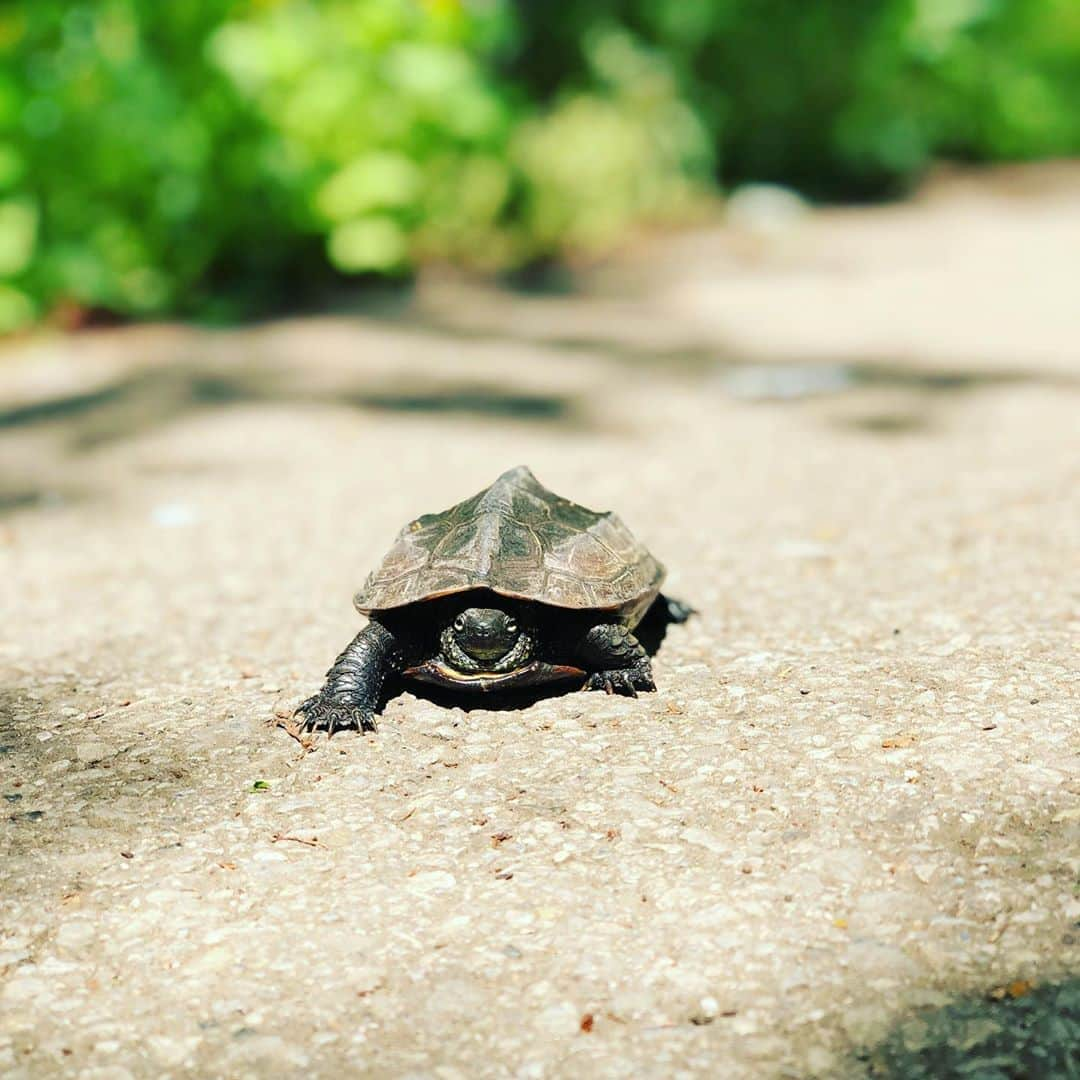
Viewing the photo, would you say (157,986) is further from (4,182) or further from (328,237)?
(328,237)

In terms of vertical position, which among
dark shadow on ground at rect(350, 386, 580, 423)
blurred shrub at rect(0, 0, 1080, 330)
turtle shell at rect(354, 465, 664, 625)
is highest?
blurred shrub at rect(0, 0, 1080, 330)

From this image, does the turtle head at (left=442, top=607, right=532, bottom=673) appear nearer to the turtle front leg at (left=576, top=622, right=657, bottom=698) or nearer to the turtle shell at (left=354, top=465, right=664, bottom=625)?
the turtle shell at (left=354, top=465, right=664, bottom=625)

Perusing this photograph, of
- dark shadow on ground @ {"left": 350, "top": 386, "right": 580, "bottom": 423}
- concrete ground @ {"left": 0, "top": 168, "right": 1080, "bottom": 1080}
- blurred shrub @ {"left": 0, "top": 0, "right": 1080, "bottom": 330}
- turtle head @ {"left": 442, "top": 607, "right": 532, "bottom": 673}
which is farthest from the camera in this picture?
blurred shrub @ {"left": 0, "top": 0, "right": 1080, "bottom": 330}

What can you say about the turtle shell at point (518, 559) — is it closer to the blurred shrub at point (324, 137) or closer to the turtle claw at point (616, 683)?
the turtle claw at point (616, 683)

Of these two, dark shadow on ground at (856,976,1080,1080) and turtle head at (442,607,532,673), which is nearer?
dark shadow on ground at (856,976,1080,1080)

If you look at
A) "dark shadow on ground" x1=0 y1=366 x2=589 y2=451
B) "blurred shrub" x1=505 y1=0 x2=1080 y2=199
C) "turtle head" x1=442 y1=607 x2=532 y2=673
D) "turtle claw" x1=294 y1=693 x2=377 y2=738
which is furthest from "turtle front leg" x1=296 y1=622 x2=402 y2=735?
"blurred shrub" x1=505 y1=0 x2=1080 y2=199

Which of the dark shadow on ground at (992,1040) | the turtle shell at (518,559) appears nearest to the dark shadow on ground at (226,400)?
the turtle shell at (518,559)

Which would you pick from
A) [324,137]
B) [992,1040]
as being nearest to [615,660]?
[992,1040]
